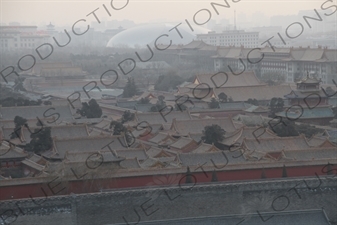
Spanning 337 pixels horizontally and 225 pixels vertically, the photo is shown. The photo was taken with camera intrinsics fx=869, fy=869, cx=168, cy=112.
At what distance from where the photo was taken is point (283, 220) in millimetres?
8336

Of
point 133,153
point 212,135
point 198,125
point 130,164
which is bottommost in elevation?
point 198,125

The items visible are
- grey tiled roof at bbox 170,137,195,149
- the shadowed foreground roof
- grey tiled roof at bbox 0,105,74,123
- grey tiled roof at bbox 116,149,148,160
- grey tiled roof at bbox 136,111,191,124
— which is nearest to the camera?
the shadowed foreground roof

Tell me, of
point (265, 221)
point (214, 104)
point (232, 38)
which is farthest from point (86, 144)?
point (232, 38)

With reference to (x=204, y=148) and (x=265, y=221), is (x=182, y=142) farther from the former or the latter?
(x=265, y=221)

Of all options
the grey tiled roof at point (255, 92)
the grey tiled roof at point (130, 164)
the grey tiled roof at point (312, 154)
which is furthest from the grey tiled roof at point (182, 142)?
the grey tiled roof at point (255, 92)

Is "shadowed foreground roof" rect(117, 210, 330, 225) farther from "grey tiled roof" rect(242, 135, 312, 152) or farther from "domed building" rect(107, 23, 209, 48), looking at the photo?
"domed building" rect(107, 23, 209, 48)

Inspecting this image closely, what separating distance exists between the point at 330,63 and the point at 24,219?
17.5 m

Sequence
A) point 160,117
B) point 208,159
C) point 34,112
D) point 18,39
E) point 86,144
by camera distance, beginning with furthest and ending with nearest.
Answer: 1. point 18,39
2. point 34,112
3. point 160,117
4. point 86,144
5. point 208,159

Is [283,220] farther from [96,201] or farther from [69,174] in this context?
[69,174]

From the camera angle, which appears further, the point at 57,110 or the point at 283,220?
the point at 57,110

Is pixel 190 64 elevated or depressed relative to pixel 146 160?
depressed

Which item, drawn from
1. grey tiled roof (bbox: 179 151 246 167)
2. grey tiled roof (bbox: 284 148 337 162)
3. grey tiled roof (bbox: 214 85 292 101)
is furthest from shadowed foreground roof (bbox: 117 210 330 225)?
grey tiled roof (bbox: 214 85 292 101)

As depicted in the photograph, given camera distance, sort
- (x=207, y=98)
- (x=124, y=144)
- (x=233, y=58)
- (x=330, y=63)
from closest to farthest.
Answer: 1. (x=124, y=144)
2. (x=207, y=98)
3. (x=330, y=63)
4. (x=233, y=58)

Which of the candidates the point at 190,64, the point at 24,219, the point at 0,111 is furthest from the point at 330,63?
the point at 24,219
